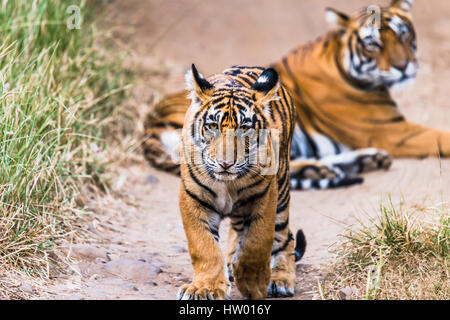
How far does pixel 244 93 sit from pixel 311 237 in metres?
1.82

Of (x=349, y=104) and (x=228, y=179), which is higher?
(x=349, y=104)

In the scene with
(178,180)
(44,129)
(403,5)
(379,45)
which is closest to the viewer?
(44,129)

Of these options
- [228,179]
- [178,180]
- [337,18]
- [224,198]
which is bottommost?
[178,180]

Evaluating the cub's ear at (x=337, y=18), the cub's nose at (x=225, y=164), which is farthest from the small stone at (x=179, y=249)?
the cub's ear at (x=337, y=18)

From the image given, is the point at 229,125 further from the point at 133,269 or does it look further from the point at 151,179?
the point at 151,179

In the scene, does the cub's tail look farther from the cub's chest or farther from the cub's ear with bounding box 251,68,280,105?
the cub's ear with bounding box 251,68,280,105

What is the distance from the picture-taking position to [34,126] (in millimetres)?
4684

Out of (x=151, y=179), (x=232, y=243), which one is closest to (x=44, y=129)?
(x=151, y=179)

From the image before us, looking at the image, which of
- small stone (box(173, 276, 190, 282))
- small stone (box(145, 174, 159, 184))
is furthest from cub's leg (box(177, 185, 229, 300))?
small stone (box(145, 174, 159, 184))

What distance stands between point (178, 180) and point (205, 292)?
3.08 meters

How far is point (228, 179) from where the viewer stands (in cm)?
348

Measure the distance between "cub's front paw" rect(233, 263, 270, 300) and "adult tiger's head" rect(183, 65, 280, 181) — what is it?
51cm

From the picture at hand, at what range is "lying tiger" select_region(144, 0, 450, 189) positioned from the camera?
6723 mm
